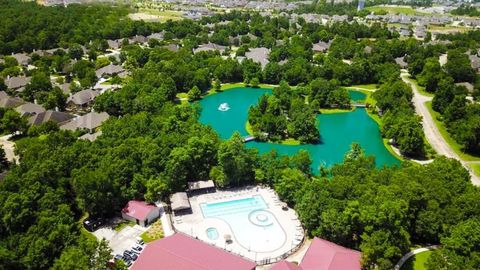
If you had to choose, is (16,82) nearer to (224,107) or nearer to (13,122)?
(13,122)

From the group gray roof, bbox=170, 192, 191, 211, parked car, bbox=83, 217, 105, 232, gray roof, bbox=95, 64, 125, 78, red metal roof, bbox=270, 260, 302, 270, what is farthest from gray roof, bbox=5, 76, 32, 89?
A: red metal roof, bbox=270, 260, 302, 270

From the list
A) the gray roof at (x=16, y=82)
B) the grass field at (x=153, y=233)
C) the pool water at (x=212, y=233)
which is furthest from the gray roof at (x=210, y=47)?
the pool water at (x=212, y=233)

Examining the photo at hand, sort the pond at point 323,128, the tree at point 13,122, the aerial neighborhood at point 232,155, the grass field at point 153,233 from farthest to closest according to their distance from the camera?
the pond at point 323,128 < the tree at point 13,122 < the grass field at point 153,233 < the aerial neighborhood at point 232,155

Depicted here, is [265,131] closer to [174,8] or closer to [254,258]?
[254,258]

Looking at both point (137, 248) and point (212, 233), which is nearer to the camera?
point (137, 248)

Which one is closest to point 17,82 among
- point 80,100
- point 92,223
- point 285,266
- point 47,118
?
point 80,100

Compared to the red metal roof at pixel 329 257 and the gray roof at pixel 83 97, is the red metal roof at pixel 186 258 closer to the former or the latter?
the red metal roof at pixel 329 257

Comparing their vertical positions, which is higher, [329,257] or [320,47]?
[320,47]
